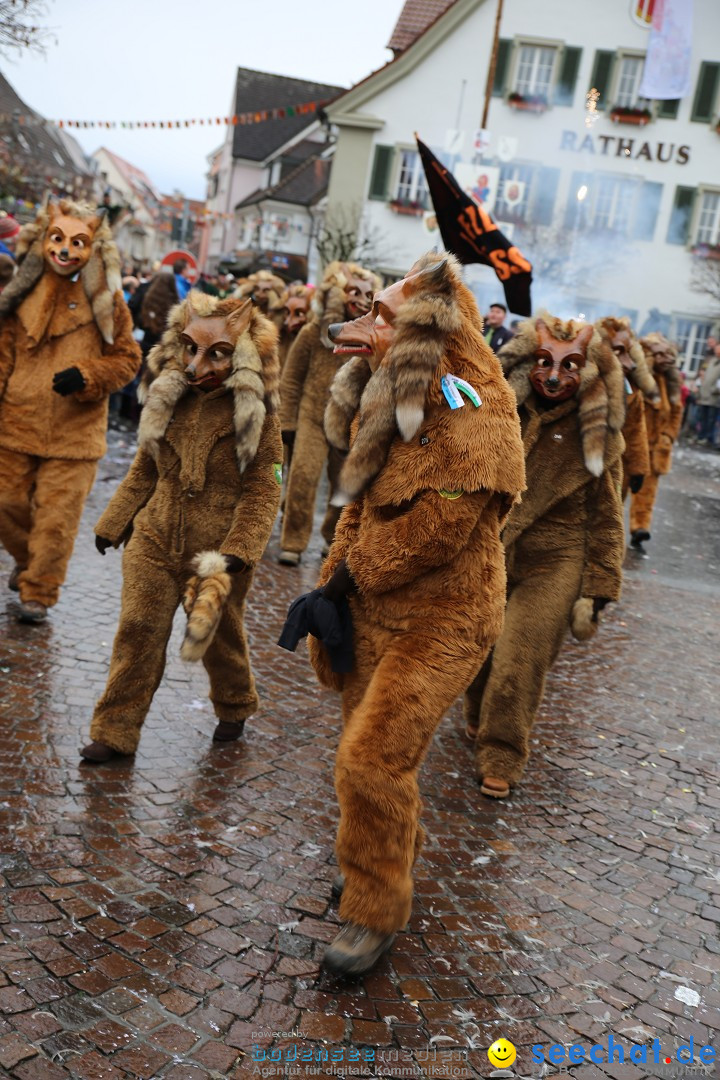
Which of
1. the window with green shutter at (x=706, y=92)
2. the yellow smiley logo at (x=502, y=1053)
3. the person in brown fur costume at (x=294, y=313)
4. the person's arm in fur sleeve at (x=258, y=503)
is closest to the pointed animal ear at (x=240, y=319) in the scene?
the person's arm in fur sleeve at (x=258, y=503)

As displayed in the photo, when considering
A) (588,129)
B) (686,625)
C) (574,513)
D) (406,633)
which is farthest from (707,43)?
(406,633)

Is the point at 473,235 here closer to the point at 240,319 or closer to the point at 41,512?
the point at 240,319

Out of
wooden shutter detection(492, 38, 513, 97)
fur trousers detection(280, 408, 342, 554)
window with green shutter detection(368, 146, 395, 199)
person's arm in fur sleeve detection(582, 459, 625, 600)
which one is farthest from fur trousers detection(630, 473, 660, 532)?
wooden shutter detection(492, 38, 513, 97)

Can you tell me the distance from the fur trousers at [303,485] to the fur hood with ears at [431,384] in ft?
16.5

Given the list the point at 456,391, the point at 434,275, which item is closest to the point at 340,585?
the point at 456,391

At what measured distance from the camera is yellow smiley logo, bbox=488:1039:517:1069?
119 inches

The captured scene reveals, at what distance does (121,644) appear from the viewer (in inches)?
175

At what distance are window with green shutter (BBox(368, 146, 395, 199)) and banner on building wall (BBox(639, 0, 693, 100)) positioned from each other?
7471 millimetres

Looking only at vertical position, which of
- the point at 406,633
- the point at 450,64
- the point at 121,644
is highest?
the point at 450,64

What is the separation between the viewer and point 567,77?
29266 mm

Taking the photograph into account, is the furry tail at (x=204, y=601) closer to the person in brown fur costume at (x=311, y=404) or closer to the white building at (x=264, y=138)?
the person in brown fur costume at (x=311, y=404)

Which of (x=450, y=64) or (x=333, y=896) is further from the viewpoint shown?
(x=450, y=64)

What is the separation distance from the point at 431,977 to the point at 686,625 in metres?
6.32

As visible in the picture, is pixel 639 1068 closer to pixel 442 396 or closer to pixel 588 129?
pixel 442 396
